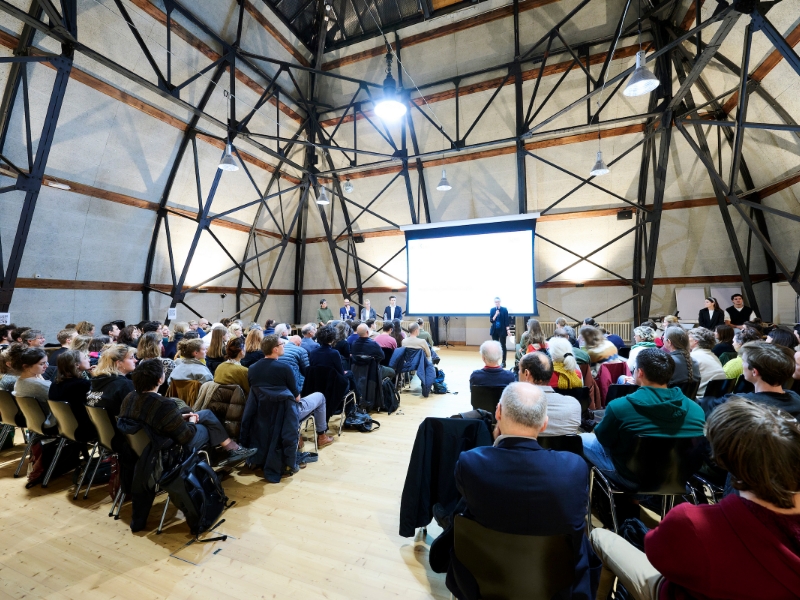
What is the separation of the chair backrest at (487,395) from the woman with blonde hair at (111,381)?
2.70 meters

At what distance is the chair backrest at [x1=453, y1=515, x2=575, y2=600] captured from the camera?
121 centimetres

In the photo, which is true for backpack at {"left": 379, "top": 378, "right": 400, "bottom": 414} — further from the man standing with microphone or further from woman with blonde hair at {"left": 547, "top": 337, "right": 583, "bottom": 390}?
the man standing with microphone

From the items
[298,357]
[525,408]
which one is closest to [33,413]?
[298,357]

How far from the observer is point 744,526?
0.86 meters

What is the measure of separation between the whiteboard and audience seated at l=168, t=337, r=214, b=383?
32.3 ft

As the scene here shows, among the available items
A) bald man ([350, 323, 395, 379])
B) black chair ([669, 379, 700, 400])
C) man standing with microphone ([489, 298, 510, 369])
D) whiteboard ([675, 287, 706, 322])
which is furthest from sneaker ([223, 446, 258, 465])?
whiteboard ([675, 287, 706, 322])

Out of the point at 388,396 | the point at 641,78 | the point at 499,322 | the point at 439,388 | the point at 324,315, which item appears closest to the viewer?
the point at 641,78

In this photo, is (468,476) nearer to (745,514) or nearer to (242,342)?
(745,514)

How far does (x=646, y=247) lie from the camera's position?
26.9ft

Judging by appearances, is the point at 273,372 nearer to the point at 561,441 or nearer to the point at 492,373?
the point at 492,373

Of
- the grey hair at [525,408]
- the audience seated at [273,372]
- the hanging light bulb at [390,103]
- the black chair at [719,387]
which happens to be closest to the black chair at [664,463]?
the grey hair at [525,408]

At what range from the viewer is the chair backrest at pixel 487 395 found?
296cm

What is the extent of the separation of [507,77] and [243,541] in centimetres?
871

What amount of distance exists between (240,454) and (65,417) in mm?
1391
